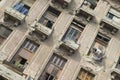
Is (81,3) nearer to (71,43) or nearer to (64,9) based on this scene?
(64,9)

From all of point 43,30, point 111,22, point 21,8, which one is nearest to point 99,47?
point 111,22

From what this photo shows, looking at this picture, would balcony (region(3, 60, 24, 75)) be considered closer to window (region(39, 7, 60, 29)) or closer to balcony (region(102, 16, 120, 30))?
window (region(39, 7, 60, 29))

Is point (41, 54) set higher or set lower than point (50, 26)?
lower

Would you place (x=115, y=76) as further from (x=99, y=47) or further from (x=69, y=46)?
(x=69, y=46)

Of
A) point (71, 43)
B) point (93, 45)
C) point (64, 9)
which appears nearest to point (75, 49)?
point (71, 43)

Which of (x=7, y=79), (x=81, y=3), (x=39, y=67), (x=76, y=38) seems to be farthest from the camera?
(x=81, y=3)

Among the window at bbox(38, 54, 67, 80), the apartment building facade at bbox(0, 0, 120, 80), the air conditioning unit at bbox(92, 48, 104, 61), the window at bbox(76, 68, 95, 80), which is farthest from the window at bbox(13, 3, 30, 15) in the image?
the window at bbox(76, 68, 95, 80)
